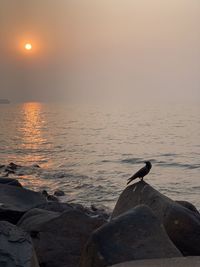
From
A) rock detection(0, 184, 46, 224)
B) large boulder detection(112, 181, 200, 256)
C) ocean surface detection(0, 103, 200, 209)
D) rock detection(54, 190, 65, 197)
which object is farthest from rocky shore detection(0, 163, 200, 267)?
rock detection(54, 190, 65, 197)

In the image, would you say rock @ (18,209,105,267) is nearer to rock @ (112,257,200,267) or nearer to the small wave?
rock @ (112,257,200,267)

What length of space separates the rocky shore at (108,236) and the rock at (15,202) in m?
1.42

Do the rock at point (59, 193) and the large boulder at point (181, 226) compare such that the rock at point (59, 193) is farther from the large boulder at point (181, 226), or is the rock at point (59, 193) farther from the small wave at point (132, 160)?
the small wave at point (132, 160)

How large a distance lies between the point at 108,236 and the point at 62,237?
4.18 feet

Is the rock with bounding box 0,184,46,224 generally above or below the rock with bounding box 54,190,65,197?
above

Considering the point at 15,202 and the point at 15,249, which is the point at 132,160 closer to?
the point at 15,202

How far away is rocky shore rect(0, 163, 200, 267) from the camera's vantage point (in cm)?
536

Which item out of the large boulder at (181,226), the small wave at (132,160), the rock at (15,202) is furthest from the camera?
the small wave at (132,160)

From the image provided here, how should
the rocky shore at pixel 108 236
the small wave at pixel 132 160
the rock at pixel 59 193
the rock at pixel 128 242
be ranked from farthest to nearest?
the small wave at pixel 132 160 < the rock at pixel 59 193 < the rock at pixel 128 242 < the rocky shore at pixel 108 236

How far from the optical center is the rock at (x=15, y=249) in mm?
4859

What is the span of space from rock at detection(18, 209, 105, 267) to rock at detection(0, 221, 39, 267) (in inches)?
54.3

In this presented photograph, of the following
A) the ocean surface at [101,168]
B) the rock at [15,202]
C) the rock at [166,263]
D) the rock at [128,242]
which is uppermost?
the rock at [128,242]

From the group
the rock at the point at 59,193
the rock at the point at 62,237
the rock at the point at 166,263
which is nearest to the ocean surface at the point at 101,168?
the rock at the point at 59,193

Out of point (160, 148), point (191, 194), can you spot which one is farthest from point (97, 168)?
point (160, 148)
